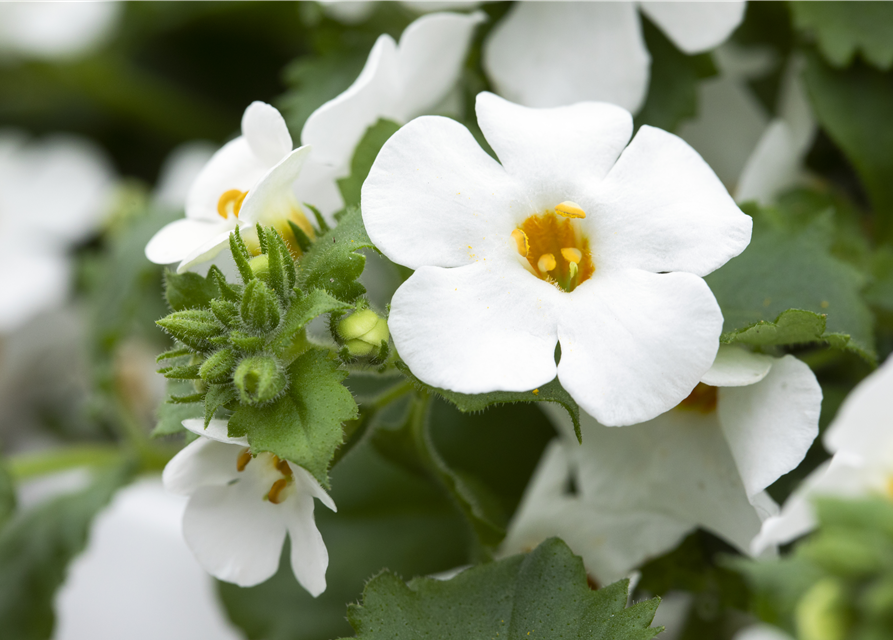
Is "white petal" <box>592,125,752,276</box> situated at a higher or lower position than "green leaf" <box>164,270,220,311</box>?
higher

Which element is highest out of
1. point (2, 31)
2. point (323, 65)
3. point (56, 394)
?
point (323, 65)

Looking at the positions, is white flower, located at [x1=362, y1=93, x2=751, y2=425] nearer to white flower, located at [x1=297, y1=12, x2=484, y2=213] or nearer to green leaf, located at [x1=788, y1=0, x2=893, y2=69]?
white flower, located at [x1=297, y1=12, x2=484, y2=213]

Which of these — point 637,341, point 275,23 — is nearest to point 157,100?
point 275,23

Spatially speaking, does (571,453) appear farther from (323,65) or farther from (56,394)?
(56,394)

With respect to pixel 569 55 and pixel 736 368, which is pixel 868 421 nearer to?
pixel 736 368

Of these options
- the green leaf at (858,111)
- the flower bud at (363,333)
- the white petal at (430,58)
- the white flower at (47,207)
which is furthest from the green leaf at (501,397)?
the white flower at (47,207)

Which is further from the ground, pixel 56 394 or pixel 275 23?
pixel 275 23

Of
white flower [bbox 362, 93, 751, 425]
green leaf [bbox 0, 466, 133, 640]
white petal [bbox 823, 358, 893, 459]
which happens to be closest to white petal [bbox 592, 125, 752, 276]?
white flower [bbox 362, 93, 751, 425]

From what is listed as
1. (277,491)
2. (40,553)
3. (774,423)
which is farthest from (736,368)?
(40,553)
